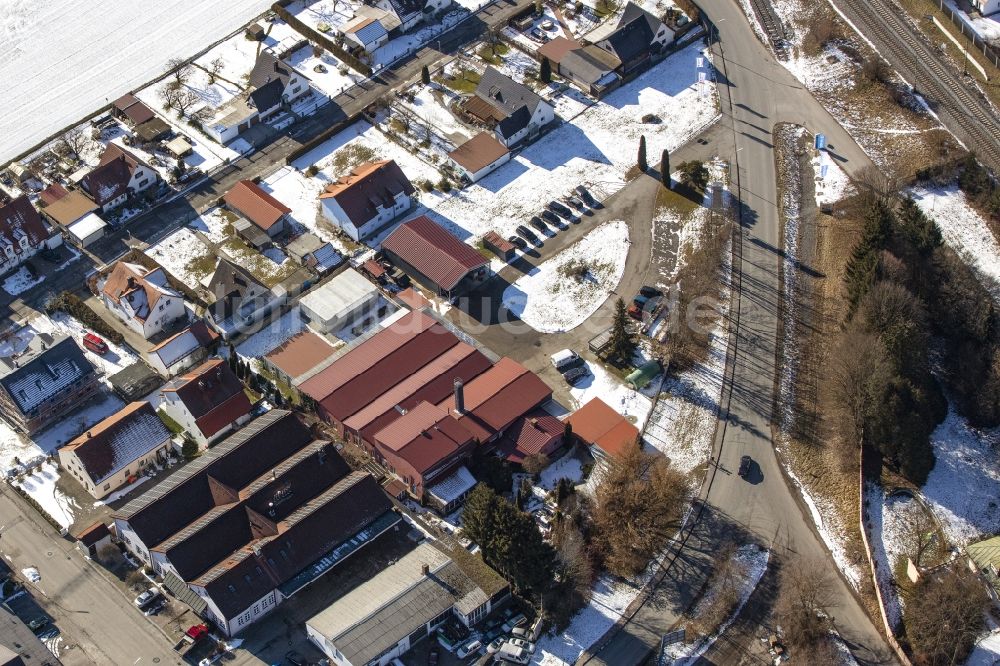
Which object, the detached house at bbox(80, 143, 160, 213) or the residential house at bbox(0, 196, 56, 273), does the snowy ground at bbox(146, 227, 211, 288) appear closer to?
the detached house at bbox(80, 143, 160, 213)

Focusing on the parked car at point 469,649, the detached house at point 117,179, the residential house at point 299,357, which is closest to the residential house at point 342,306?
the residential house at point 299,357

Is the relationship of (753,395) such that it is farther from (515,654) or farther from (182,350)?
(182,350)

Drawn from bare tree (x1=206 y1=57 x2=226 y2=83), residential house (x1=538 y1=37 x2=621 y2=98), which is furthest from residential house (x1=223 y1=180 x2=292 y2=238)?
residential house (x1=538 y1=37 x2=621 y2=98)

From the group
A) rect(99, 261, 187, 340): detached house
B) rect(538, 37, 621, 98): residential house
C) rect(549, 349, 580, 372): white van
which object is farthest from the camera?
rect(538, 37, 621, 98): residential house

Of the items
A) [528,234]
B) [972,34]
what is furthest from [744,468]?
[972,34]

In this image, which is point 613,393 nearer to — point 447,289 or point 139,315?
point 447,289
